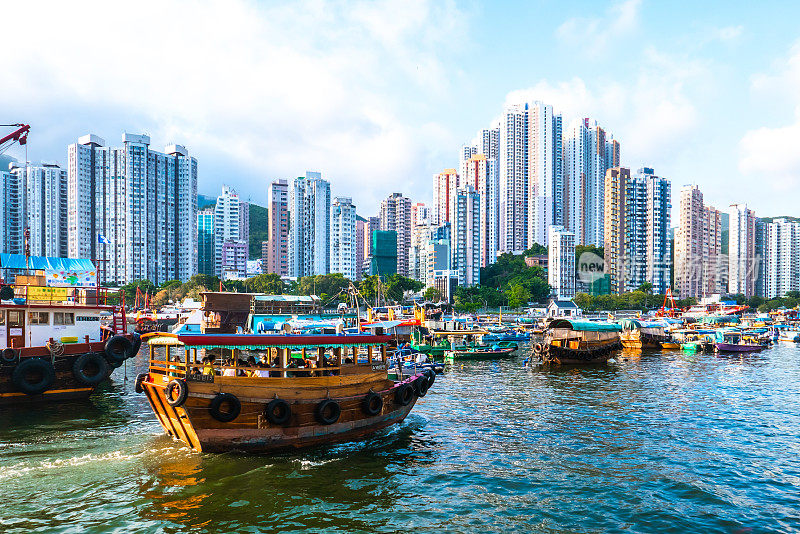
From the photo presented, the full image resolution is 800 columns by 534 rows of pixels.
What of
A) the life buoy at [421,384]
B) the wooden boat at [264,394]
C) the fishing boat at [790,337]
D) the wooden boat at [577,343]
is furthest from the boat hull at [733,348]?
the wooden boat at [264,394]

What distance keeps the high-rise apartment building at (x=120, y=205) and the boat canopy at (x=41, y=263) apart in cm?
8311

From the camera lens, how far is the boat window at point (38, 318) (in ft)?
74.4

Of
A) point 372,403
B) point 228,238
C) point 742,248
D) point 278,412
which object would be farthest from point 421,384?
point 742,248

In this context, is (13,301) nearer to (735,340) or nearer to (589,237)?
(735,340)

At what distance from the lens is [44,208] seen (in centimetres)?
11119

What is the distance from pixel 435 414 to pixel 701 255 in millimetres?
129509

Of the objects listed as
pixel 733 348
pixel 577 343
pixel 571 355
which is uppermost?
pixel 577 343

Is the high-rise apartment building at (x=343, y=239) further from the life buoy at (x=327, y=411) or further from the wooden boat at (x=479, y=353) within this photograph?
the life buoy at (x=327, y=411)

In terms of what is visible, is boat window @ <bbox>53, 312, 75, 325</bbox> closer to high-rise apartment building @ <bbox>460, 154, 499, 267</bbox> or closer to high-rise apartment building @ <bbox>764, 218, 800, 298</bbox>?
high-rise apartment building @ <bbox>460, 154, 499, 267</bbox>

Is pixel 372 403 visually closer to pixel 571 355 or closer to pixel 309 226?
pixel 571 355

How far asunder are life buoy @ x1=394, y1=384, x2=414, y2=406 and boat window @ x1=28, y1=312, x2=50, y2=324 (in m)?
15.7

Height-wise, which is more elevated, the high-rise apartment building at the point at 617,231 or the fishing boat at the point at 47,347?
the high-rise apartment building at the point at 617,231

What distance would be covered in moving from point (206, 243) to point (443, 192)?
67.8 meters

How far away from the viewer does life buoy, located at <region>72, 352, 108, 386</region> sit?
23203 mm
